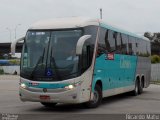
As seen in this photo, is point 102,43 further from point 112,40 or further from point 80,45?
point 80,45

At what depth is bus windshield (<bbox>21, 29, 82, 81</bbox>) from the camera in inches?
544

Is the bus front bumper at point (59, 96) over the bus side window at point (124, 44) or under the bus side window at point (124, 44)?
under

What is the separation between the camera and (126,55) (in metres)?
19.8

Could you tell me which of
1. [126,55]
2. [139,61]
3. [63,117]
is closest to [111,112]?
[63,117]

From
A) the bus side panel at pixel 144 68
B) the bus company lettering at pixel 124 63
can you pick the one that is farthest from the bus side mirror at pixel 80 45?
the bus side panel at pixel 144 68

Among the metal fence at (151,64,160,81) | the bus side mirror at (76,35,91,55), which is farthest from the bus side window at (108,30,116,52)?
the metal fence at (151,64,160,81)

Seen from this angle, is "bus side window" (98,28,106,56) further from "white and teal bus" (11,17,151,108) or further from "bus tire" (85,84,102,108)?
"bus tire" (85,84,102,108)

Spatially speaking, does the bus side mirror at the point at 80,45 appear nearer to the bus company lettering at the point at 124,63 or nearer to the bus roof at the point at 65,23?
the bus roof at the point at 65,23

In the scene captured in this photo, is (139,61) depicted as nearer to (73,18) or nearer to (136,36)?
(136,36)

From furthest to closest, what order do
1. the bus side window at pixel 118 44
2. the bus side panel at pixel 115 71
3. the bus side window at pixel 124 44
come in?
the bus side window at pixel 124 44, the bus side window at pixel 118 44, the bus side panel at pixel 115 71

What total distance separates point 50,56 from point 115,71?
186 inches

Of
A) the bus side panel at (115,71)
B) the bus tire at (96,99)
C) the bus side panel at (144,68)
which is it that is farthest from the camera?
the bus side panel at (144,68)

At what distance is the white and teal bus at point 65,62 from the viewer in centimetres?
1374

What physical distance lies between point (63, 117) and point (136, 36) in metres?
10.9
